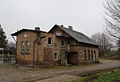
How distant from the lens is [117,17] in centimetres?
1446

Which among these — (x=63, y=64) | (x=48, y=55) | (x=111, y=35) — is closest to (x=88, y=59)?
(x=63, y=64)

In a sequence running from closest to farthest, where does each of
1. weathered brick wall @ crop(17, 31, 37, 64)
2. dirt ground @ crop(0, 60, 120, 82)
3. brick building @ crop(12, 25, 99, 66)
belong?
1. dirt ground @ crop(0, 60, 120, 82)
2. brick building @ crop(12, 25, 99, 66)
3. weathered brick wall @ crop(17, 31, 37, 64)

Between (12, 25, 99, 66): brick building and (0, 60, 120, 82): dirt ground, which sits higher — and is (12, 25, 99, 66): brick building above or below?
above

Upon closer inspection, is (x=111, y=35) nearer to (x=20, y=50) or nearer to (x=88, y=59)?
(x=20, y=50)

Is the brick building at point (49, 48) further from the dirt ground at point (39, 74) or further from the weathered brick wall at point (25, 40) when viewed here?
the dirt ground at point (39, 74)

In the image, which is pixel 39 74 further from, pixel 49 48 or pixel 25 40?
pixel 25 40

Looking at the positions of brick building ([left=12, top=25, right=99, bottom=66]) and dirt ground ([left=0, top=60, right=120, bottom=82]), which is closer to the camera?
dirt ground ([left=0, top=60, right=120, bottom=82])

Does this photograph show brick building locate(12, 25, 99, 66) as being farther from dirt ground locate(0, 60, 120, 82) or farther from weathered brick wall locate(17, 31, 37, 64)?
dirt ground locate(0, 60, 120, 82)

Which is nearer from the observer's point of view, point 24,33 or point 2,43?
point 24,33

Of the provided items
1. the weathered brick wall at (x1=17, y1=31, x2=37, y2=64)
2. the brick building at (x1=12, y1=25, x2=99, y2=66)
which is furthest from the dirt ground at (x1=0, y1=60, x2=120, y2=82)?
the weathered brick wall at (x1=17, y1=31, x2=37, y2=64)

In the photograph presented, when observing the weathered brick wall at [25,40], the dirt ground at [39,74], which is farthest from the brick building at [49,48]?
the dirt ground at [39,74]

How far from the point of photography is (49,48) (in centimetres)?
2933

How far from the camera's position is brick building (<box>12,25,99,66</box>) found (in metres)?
28.1

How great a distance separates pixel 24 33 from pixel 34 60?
5265 mm
